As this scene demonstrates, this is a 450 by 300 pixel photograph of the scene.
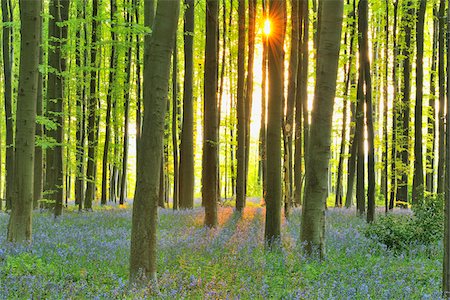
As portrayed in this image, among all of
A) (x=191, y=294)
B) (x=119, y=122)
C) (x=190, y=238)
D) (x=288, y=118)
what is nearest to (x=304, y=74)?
(x=288, y=118)

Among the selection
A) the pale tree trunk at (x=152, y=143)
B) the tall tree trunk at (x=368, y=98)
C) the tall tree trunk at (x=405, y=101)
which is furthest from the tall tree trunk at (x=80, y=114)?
the tall tree trunk at (x=405, y=101)

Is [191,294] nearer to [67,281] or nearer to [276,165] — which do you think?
[67,281]

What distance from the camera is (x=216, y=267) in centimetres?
779

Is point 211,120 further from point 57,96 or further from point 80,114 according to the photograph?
point 80,114

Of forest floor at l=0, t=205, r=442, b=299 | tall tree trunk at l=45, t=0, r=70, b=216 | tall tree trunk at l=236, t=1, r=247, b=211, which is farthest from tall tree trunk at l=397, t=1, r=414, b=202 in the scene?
tall tree trunk at l=45, t=0, r=70, b=216

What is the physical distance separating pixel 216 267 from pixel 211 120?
632 cm

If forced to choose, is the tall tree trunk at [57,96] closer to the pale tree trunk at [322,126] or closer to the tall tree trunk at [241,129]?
the tall tree trunk at [241,129]

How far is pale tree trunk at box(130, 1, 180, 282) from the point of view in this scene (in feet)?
21.4

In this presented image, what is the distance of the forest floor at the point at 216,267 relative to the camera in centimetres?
621

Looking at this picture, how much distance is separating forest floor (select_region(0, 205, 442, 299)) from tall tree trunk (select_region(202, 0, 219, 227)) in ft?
3.02

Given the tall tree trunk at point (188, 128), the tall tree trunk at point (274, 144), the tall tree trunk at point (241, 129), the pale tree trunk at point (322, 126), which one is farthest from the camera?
the tall tree trunk at point (188, 128)

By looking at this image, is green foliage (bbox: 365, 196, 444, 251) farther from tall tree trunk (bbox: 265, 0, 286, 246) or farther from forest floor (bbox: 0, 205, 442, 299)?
tall tree trunk (bbox: 265, 0, 286, 246)

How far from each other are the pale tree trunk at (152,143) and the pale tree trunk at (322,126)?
3.94 metres

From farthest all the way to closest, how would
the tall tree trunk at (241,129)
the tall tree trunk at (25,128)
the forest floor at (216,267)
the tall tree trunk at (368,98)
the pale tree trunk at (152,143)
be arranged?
the tall tree trunk at (241,129), the tall tree trunk at (368,98), the tall tree trunk at (25,128), the pale tree trunk at (152,143), the forest floor at (216,267)
